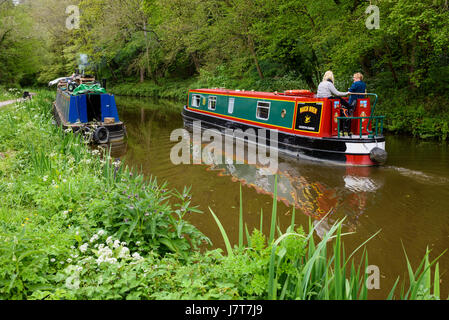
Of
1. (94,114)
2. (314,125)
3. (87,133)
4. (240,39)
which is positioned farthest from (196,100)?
(87,133)

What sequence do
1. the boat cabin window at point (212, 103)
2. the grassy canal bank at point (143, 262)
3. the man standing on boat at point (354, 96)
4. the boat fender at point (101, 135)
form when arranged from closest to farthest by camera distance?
1. the grassy canal bank at point (143, 262)
2. the man standing on boat at point (354, 96)
3. the boat fender at point (101, 135)
4. the boat cabin window at point (212, 103)

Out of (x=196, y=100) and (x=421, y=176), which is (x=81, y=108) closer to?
(x=196, y=100)

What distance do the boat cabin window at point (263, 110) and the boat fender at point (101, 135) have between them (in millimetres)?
4679

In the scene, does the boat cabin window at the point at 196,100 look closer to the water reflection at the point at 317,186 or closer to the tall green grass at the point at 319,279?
the water reflection at the point at 317,186

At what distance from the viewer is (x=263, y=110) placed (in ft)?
36.6

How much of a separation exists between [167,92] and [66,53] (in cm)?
1456

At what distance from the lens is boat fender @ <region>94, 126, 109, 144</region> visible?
444 inches

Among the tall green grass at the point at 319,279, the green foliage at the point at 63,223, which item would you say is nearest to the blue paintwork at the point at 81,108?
the green foliage at the point at 63,223

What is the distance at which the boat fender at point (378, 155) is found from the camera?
8.57m

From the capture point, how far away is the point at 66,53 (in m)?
37.8

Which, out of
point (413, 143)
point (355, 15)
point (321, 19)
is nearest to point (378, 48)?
point (355, 15)

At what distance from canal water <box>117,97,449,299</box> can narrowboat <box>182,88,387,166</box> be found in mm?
356

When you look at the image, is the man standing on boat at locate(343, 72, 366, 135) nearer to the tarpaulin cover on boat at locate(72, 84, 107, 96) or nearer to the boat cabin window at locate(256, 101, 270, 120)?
the boat cabin window at locate(256, 101, 270, 120)

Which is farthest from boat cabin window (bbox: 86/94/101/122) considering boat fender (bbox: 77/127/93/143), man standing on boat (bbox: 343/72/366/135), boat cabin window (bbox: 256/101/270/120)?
man standing on boat (bbox: 343/72/366/135)
